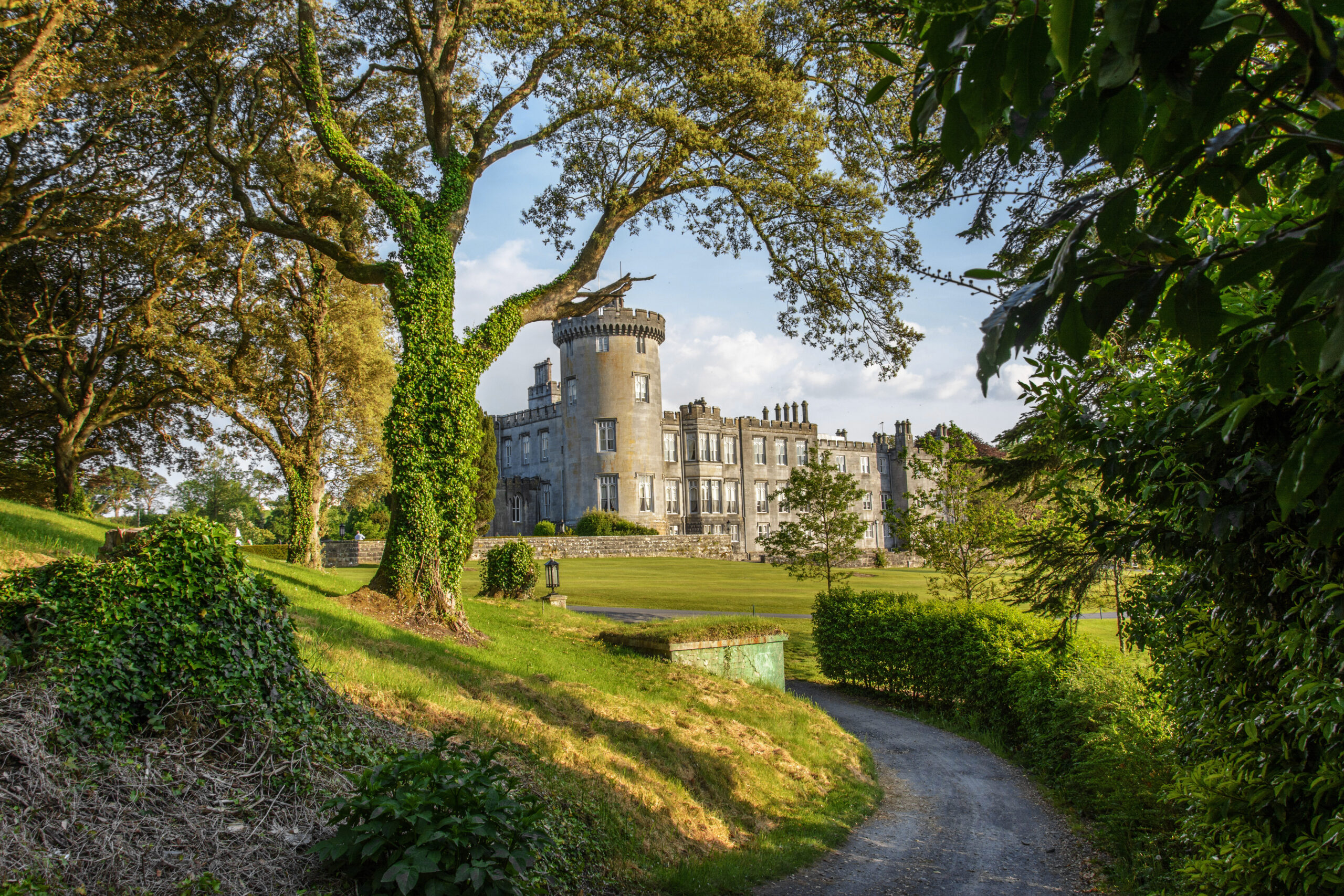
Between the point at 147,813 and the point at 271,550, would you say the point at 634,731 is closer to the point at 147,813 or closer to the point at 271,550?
the point at 147,813

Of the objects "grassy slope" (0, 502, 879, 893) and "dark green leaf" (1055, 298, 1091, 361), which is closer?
"dark green leaf" (1055, 298, 1091, 361)

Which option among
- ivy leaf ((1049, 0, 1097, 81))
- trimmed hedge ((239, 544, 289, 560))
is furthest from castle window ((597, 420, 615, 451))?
ivy leaf ((1049, 0, 1097, 81))

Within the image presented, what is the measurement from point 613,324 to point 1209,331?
51.5 meters

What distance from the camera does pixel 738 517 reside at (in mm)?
59094

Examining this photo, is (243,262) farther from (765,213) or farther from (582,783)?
(582,783)

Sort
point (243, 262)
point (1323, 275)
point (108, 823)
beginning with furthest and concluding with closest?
1. point (243, 262)
2. point (108, 823)
3. point (1323, 275)

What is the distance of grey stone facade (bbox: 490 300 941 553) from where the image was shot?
52375 millimetres

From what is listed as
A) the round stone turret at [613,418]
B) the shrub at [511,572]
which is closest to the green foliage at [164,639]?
the shrub at [511,572]

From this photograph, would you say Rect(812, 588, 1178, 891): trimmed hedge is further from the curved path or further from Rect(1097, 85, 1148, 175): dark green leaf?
Rect(1097, 85, 1148, 175): dark green leaf

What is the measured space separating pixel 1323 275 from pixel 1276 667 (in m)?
2.93

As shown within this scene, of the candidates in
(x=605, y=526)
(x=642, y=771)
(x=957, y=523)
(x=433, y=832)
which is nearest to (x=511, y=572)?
(x=957, y=523)

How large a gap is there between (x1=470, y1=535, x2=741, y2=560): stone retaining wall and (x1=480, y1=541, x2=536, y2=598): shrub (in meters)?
17.7

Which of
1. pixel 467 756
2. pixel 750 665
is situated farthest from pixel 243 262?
pixel 467 756

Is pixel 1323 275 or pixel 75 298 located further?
pixel 75 298
